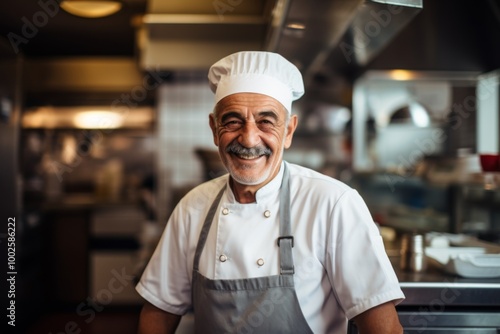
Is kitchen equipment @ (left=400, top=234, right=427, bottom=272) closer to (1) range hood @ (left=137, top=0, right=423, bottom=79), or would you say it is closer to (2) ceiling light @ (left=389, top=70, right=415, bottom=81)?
(1) range hood @ (left=137, top=0, right=423, bottom=79)

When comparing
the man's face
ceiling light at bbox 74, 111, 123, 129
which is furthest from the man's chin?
ceiling light at bbox 74, 111, 123, 129

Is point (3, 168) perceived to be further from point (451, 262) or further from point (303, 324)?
point (451, 262)

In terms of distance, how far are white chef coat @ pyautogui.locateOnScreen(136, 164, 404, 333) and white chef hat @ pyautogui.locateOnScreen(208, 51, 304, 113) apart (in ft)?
0.82

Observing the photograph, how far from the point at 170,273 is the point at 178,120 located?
358cm

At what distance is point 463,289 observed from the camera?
163 centimetres

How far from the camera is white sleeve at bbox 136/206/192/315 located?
1.58m

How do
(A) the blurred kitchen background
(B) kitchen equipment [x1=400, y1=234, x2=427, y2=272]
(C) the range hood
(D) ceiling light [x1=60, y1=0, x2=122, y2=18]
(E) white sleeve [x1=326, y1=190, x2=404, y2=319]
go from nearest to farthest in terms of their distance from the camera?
1. (E) white sleeve [x1=326, y1=190, x2=404, y2=319]
2. (B) kitchen equipment [x1=400, y1=234, x2=427, y2=272]
3. (C) the range hood
4. (A) the blurred kitchen background
5. (D) ceiling light [x1=60, y1=0, x2=122, y2=18]

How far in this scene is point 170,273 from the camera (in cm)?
159

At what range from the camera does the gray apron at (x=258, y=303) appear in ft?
4.64

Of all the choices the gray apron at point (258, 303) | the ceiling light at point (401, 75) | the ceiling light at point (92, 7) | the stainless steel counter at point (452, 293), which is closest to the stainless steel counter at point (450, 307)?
the stainless steel counter at point (452, 293)

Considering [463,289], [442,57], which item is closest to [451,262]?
[463,289]

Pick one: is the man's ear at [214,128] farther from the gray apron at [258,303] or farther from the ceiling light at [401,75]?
the ceiling light at [401,75]

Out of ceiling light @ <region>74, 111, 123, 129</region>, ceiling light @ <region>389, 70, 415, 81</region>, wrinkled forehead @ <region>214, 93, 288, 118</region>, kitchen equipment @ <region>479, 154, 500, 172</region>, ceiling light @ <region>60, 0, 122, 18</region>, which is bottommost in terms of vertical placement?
kitchen equipment @ <region>479, 154, 500, 172</region>

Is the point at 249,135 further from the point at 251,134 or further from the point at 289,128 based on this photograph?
the point at 289,128
